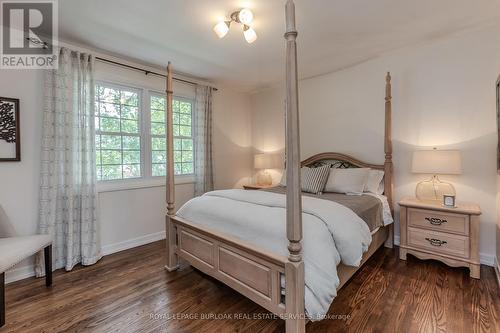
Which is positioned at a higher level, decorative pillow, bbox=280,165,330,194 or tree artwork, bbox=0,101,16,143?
tree artwork, bbox=0,101,16,143

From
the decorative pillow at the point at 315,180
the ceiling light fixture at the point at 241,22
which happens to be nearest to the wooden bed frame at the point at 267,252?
the ceiling light fixture at the point at 241,22

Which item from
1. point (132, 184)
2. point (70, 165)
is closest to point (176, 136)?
point (132, 184)

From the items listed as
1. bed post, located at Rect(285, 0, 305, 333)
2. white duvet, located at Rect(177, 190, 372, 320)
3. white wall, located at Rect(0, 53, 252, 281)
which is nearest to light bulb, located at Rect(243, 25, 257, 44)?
bed post, located at Rect(285, 0, 305, 333)

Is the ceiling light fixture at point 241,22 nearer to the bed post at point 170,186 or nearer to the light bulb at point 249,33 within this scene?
the light bulb at point 249,33

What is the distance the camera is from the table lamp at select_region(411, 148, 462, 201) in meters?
2.37

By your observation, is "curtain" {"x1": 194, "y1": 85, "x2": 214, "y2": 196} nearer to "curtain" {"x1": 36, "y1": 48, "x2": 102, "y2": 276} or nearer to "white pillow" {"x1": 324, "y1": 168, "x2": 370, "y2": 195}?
"curtain" {"x1": 36, "y1": 48, "x2": 102, "y2": 276}

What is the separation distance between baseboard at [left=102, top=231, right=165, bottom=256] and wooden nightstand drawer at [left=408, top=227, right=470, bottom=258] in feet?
10.8

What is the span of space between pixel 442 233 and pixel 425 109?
1.45 m

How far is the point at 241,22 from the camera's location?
218 cm

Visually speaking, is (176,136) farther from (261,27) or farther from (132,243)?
(261,27)

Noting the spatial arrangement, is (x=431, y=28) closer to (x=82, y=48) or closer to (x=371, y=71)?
(x=371, y=71)

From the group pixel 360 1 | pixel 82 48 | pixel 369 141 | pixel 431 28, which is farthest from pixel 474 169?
pixel 82 48

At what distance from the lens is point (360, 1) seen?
202 centimetres

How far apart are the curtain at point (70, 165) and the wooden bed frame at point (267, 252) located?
1022 millimetres
